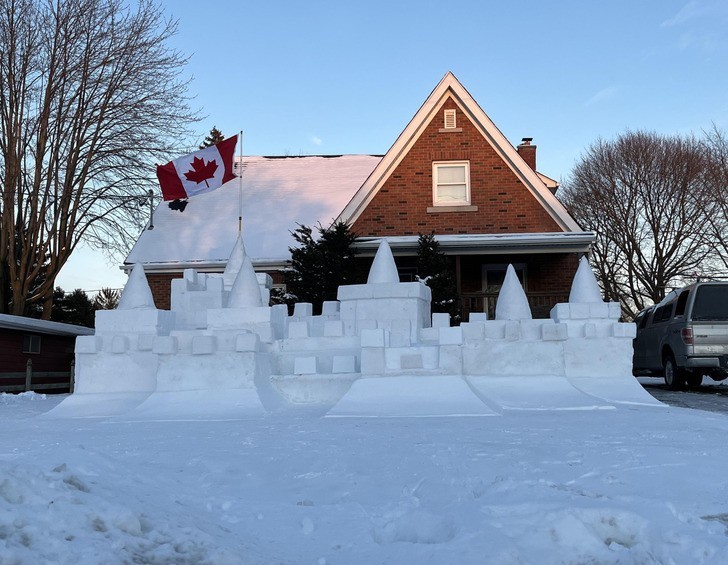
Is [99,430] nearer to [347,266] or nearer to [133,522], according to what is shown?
[133,522]

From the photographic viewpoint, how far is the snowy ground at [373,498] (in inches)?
126

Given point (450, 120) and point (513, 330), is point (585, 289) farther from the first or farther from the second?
point (450, 120)

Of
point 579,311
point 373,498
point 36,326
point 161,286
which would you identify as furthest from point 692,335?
point 36,326

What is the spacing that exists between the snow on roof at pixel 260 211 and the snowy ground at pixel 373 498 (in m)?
13.4

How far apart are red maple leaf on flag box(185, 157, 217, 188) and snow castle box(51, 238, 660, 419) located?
12.5 ft

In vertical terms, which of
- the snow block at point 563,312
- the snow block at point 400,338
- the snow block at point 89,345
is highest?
the snow block at point 563,312

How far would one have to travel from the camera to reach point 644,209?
105 ft

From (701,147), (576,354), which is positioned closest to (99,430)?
(576,354)

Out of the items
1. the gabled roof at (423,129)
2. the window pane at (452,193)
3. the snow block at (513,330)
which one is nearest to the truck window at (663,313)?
the gabled roof at (423,129)

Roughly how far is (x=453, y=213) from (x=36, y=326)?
10.8 meters

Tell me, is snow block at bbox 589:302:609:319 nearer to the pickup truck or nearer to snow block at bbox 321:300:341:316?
snow block at bbox 321:300:341:316

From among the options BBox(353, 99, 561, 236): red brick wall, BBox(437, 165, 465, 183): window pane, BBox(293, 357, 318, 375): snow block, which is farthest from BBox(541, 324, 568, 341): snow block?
BBox(437, 165, 465, 183): window pane

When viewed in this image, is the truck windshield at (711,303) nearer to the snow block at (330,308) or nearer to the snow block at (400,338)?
the snow block at (400,338)

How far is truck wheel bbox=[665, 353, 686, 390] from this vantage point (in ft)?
46.9
